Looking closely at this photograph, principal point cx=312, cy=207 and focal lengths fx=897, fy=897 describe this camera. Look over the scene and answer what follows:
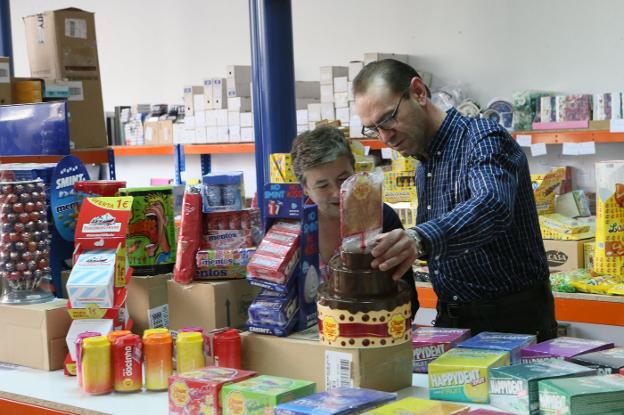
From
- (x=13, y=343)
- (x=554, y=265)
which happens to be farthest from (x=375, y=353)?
(x=554, y=265)

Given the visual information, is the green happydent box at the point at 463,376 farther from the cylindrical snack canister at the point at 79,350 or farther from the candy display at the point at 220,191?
the cylindrical snack canister at the point at 79,350

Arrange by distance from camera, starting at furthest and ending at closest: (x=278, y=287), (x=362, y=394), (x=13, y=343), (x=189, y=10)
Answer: (x=189, y=10) → (x=13, y=343) → (x=278, y=287) → (x=362, y=394)

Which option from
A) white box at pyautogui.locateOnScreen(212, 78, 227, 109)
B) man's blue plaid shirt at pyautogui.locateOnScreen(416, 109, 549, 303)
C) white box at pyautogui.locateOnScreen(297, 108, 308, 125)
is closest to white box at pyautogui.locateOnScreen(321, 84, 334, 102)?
white box at pyautogui.locateOnScreen(297, 108, 308, 125)

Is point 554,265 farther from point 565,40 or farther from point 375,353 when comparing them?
point 375,353

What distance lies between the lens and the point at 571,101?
560 centimetres

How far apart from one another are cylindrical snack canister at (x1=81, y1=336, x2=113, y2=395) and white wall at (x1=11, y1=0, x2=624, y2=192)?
4.29m

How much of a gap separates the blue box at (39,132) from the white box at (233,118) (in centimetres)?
346

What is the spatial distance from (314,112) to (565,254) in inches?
100

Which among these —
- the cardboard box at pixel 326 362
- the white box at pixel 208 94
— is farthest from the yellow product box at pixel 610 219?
the white box at pixel 208 94

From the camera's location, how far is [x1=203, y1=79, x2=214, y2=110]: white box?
738 cm

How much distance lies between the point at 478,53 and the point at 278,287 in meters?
4.52

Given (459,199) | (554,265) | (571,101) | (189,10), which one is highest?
(189,10)

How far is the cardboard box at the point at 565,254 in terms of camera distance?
4781 mm

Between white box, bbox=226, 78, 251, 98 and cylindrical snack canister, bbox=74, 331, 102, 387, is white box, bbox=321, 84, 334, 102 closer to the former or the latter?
white box, bbox=226, 78, 251, 98
